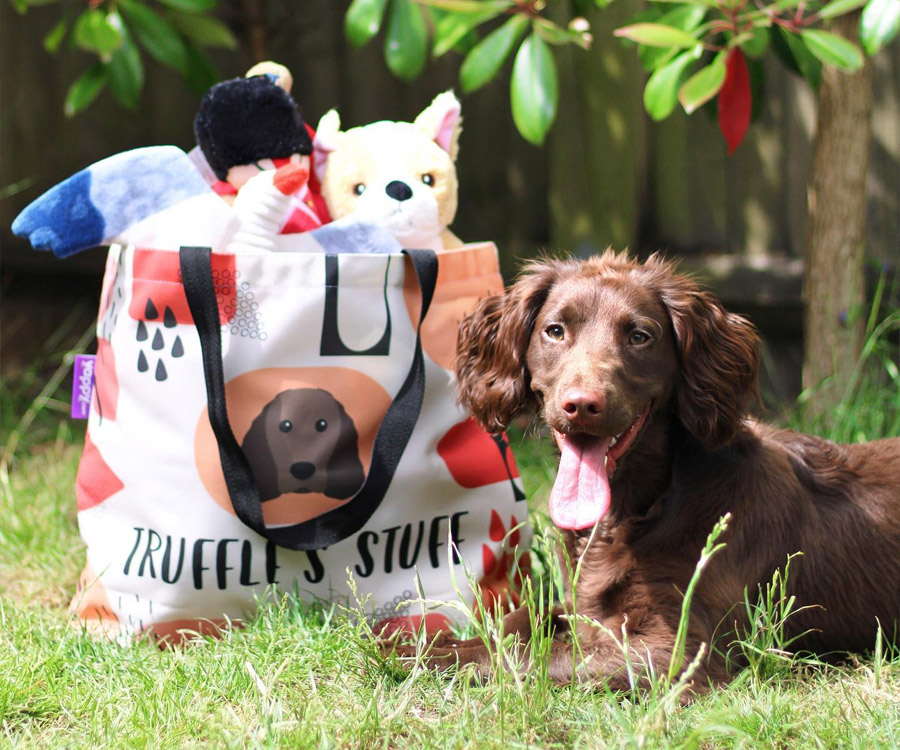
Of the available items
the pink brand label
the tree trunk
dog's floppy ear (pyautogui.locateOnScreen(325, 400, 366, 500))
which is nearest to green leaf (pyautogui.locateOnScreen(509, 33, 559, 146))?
dog's floppy ear (pyautogui.locateOnScreen(325, 400, 366, 500))

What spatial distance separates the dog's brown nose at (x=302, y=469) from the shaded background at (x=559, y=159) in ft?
6.75

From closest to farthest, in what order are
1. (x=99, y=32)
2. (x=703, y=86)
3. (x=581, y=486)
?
(x=581, y=486)
(x=703, y=86)
(x=99, y=32)

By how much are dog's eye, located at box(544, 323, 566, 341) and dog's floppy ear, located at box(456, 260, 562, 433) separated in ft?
0.25

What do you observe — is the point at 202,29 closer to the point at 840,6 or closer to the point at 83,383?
the point at 83,383

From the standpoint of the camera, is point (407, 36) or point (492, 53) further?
point (407, 36)

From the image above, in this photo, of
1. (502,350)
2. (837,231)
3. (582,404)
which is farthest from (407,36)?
(837,231)

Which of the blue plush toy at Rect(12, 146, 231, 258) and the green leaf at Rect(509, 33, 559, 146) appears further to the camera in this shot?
the green leaf at Rect(509, 33, 559, 146)

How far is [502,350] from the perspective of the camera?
2123 millimetres

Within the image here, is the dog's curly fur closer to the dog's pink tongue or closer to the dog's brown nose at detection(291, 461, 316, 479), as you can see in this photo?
the dog's pink tongue

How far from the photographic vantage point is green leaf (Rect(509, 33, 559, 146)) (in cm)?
246

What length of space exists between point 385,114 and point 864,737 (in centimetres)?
359

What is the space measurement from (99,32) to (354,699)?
6.29ft

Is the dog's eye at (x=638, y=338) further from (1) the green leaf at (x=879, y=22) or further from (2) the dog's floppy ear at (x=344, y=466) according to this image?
(1) the green leaf at (x=879, y=22)

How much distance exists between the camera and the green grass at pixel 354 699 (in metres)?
1.60
